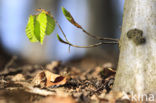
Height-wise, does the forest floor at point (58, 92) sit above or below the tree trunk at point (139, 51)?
below

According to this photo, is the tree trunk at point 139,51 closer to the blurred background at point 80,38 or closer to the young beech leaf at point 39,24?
the young beech leaf at point 39,24

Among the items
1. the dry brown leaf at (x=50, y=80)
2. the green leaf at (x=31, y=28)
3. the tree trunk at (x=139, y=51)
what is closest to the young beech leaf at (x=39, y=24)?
the green leaf at (x=31, y=28)

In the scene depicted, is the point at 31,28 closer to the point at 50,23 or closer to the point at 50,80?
the point at 50,23

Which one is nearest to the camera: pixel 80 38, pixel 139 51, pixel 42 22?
pixel 139 51

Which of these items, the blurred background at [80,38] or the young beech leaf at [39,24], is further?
the blurred background at [80,38]

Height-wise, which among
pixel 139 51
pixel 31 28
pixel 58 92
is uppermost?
pixel 31 28

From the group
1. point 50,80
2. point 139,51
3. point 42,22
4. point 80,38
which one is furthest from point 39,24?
point 80,38

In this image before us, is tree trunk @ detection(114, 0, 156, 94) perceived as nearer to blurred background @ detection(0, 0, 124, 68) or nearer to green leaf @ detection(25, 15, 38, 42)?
green leaf @ detection(25, 15, 38, 42)

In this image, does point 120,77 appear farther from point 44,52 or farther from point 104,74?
point 44,52

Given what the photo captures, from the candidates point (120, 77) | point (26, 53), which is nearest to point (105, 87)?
point (120, 77)
